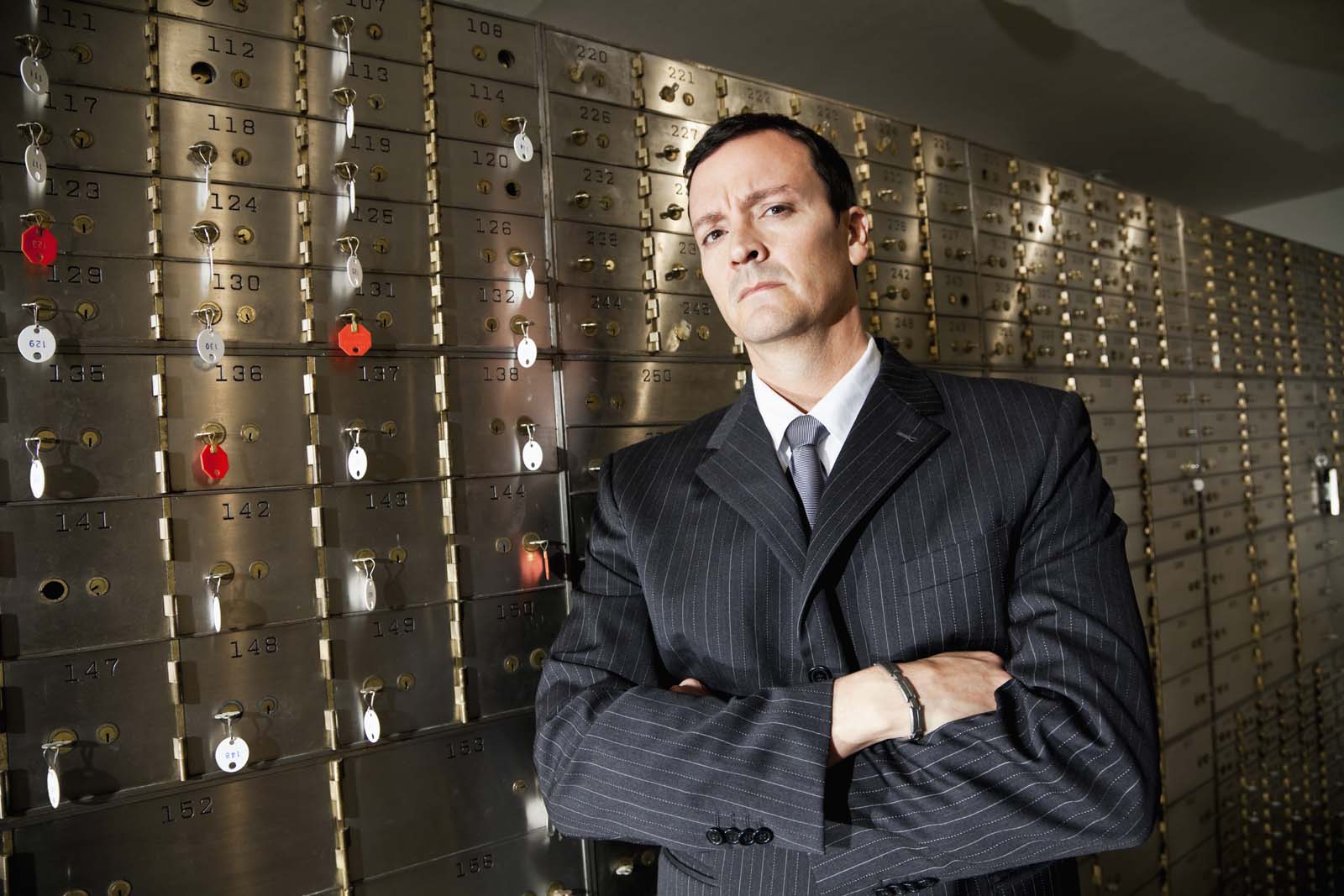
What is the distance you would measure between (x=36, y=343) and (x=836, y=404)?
1544 mm

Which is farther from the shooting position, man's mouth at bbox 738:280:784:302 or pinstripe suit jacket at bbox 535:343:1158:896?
man's mouth at bbox 738:280:784:302

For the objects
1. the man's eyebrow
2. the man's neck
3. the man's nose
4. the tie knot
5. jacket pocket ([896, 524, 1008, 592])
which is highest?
the man's eyebrow

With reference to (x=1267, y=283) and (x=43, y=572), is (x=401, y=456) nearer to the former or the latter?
(x=43, y=572)

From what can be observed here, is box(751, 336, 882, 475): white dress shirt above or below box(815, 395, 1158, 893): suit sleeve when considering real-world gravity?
above

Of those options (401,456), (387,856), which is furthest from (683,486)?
(387,856)

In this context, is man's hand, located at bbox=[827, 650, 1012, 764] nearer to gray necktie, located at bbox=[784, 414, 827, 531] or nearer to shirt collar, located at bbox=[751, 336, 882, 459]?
gray necktie, located at bbox=[784, 414, 827, 531]

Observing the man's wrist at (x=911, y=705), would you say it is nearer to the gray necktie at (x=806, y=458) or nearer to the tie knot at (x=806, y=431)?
the gray necktie at (x=806, y=458)

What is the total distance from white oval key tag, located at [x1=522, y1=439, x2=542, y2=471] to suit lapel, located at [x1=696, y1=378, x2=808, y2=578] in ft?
2.14

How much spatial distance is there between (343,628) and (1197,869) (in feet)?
14.3

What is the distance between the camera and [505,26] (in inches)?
99.7


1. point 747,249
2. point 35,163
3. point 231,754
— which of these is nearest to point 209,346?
point 35,163

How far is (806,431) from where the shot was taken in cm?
184

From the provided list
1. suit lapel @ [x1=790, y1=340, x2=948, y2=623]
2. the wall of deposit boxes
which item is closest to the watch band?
suit lapel @ [x1=790, y1=340, x2=948, y2=623]

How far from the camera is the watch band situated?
1501 mm
